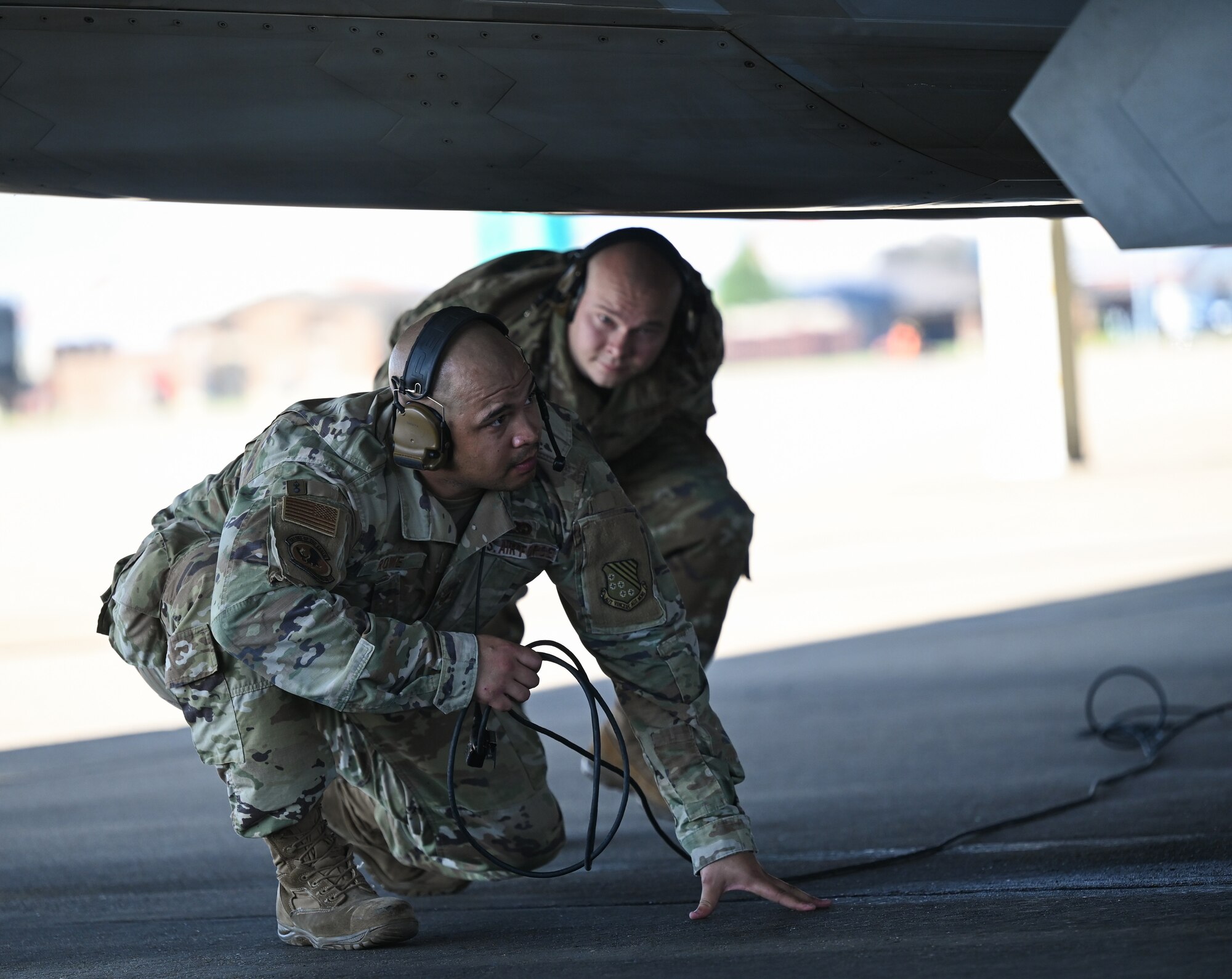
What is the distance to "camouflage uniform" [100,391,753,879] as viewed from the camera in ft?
7.02

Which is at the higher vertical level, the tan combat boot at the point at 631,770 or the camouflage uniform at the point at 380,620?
the camouflage uniform at the point at 380,620

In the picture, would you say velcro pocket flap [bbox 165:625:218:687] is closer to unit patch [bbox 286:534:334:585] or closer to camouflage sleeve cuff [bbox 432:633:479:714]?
unit patch [bbox 286:534:334:585]

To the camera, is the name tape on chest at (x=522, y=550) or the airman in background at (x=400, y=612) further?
the name tape on chest at (x=522, y=550)

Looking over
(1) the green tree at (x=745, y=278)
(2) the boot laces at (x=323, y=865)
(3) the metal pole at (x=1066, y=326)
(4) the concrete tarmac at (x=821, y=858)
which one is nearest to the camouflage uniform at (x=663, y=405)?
(4) the concrete tarmac at (x=821, y=858)

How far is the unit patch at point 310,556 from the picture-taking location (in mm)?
2131

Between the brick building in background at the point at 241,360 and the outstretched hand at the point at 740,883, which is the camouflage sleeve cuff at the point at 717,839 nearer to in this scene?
the outstretched hand at the point at 740,883

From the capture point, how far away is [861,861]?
2.76m

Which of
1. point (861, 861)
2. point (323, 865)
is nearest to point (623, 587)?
point (323, 865)

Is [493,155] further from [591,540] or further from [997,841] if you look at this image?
[997,841]

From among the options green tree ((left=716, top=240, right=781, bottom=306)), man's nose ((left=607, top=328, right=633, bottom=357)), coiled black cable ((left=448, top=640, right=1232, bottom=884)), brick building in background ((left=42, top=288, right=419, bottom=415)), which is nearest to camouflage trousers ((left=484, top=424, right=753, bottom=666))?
coiled black cable ((left=448, top=640, right=1232, bottom=884))

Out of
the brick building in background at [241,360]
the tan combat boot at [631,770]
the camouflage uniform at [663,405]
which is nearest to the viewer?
the camouflage uniform at [663,405]

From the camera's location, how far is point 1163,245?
206cm

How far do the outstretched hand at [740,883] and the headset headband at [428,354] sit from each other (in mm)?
840

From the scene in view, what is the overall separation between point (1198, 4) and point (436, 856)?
185cm
